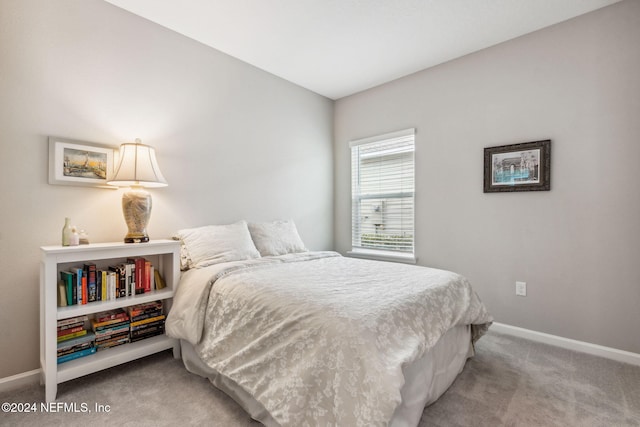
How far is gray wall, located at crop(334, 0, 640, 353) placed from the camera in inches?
88.0

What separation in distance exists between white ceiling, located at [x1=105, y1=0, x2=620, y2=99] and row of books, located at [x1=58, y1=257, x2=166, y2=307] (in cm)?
195

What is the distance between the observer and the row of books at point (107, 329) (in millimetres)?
1867

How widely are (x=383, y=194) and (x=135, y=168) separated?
2.59 m

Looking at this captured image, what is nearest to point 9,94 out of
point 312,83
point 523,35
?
point 312,83

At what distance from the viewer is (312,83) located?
11.8ft

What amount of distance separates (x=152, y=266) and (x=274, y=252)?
3.28 ft

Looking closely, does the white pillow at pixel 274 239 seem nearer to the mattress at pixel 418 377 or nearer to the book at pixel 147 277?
the book at pixel 147 277

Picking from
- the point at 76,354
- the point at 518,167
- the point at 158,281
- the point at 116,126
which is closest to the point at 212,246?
the point at 158,281

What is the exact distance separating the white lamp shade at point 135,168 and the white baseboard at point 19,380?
51.8 inches

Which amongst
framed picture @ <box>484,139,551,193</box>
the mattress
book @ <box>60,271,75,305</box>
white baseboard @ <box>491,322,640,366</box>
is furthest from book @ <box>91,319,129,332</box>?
framed picture @ <box>484,139,551,193</box>

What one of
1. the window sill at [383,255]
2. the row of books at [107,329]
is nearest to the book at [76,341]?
the row of books at [107,329]

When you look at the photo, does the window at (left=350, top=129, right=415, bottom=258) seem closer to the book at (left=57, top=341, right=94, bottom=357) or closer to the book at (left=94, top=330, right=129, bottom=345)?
the book at (left=94, top=330, right=129, bottom=345)

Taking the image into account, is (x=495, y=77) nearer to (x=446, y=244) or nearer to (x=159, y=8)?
(x=446, y=244)

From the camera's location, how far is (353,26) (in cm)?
250
